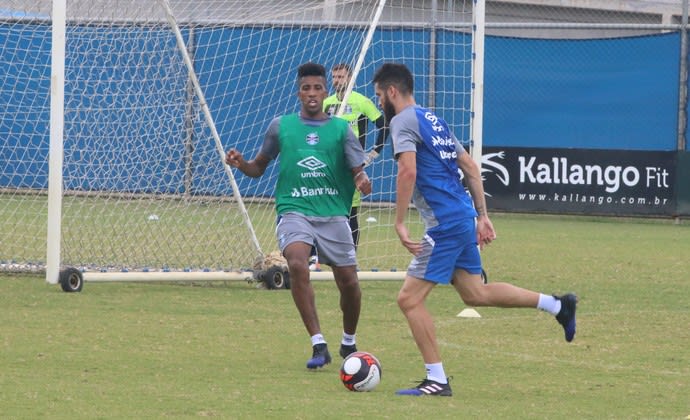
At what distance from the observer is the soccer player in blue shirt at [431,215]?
869 cm

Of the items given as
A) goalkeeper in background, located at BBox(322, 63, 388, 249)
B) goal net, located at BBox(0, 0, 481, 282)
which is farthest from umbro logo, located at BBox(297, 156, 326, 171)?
goalkeeper in background, located at BBox(322, 63, 388, 249)

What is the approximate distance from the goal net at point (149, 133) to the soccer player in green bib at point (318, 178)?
4.17 metres

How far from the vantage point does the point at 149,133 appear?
53.1 ft

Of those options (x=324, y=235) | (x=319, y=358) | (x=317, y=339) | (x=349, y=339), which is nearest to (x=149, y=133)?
(x=324, y=235)

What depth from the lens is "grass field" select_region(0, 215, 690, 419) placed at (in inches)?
323

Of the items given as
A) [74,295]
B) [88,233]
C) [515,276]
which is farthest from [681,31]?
[74,295]

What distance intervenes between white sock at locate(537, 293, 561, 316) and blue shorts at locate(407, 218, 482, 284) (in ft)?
2.11

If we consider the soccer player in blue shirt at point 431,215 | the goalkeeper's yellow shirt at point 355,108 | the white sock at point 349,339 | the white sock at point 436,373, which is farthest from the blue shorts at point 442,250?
the goalkeeper's yellow shirt at point 355,108

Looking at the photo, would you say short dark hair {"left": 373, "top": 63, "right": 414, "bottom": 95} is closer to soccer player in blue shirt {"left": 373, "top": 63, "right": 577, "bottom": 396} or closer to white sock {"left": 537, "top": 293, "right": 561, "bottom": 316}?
soccer player in blue shirt {"left": 373, "top": 63, "right": 577, "bottom": 396}

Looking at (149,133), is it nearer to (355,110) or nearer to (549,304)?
(355,110)

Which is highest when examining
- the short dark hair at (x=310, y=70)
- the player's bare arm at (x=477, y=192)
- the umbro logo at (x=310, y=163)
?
the short dark hair at (x=310, y=70)

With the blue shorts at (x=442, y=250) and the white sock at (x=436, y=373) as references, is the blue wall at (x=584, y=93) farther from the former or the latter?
the white sock at (x=436, y=373)

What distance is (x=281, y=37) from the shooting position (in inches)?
803

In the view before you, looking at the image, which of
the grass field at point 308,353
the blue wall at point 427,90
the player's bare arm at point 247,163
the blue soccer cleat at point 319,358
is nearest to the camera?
the grass field at point 308,353
